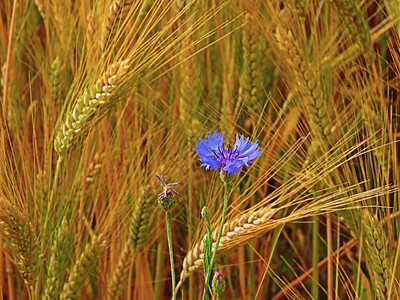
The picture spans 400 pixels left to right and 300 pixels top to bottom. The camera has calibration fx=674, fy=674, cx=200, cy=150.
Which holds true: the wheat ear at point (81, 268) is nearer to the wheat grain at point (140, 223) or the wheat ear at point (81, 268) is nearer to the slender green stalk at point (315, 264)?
the wheat grain at point (140, 223)

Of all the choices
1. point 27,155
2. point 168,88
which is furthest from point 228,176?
point 168,88

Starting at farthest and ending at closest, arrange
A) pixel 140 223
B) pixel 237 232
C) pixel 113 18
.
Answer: pixel 140 223, pixel 113 18, pixel 237 232

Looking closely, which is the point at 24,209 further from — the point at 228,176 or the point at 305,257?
the point at 305,257

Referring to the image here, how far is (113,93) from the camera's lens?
3.13ft

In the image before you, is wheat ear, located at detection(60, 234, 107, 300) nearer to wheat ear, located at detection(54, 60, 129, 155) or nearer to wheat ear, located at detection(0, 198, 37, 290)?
wheat ear, located at detection(0, 198, 37, 290)

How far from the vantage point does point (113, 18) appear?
993 millimetres

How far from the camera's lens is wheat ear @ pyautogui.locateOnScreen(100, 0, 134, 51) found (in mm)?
985

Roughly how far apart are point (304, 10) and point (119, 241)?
20.3 inches

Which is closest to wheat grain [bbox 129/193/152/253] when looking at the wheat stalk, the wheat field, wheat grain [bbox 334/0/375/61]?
the wheat field

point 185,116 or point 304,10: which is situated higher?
point 304,10

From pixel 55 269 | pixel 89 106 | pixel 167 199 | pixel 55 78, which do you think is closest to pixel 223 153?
pixel 167 199

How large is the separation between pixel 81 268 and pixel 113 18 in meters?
0.38

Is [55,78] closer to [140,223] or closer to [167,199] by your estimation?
[140,223]

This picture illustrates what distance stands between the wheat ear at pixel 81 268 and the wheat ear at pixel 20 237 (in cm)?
6
